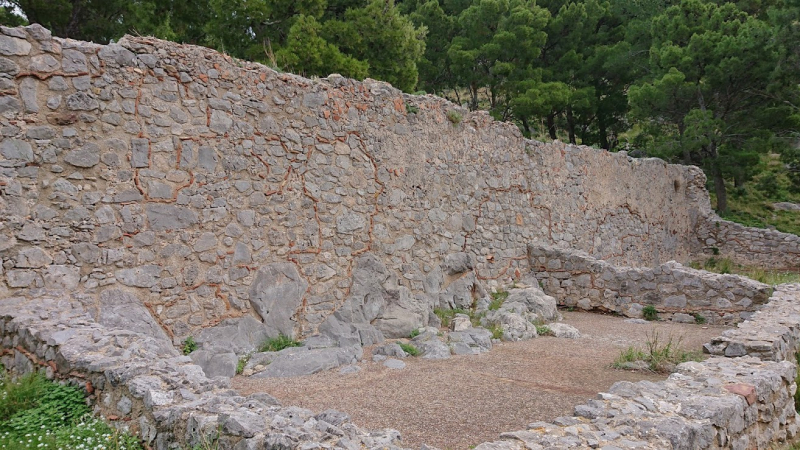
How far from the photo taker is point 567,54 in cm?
2144

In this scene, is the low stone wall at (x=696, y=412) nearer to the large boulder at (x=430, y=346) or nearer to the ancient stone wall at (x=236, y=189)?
the large boulder at (x=430, y=346)

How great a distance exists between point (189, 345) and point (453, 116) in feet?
16.8

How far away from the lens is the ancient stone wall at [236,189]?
4820 millimetres

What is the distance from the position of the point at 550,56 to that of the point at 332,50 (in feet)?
41.8

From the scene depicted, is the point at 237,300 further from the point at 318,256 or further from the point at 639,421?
the point at 639,421

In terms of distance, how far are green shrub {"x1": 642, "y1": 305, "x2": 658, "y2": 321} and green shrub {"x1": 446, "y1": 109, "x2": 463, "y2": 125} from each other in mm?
4229

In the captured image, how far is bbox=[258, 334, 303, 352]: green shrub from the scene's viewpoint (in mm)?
6023

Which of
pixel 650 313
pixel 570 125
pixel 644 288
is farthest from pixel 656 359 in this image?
pixel 570 125

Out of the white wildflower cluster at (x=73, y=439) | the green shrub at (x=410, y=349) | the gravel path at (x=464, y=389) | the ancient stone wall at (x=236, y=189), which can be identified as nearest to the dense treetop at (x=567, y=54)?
the ancient stone wall at (x=236, y=189)

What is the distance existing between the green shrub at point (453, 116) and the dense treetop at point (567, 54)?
3202mm

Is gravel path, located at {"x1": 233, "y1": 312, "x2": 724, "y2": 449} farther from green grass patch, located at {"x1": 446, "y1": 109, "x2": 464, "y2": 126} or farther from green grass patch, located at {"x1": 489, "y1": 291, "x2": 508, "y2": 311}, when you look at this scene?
green grass patch, located at {"x1": 446, "y1": 109, "x2": 464, "y2": 126}

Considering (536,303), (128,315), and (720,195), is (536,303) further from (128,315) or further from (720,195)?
(720,195)

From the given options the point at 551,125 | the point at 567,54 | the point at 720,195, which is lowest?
the point at 720,195

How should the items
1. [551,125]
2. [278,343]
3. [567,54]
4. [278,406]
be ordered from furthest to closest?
[551,125]
[567,54]
[278,343]
[278,406]
